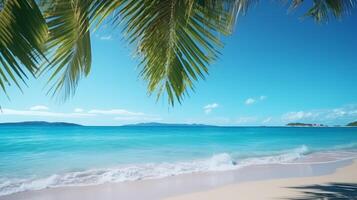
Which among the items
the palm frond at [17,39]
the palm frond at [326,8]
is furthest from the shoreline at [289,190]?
the palm frond at [17,39]

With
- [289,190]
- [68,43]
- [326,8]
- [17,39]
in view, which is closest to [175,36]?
[68,43]

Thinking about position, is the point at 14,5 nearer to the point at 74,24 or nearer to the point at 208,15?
the point at 74,24

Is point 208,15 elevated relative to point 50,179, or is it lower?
elevated

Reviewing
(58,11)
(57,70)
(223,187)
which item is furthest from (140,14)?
(223,187)

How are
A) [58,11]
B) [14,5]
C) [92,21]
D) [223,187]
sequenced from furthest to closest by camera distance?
[223,187]
[58,11]
[92,21]
[14,5]

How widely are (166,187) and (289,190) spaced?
8.61 ft

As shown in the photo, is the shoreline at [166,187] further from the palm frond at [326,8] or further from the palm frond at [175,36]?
the palm frond at [175,36]

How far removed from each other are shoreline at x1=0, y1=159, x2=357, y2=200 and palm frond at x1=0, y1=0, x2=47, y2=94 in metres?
5.55

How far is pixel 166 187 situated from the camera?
7.23m

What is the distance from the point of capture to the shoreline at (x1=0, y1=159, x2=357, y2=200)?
6.53 meters

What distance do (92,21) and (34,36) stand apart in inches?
13.9

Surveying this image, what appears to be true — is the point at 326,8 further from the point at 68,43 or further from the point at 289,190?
the point at 289,190

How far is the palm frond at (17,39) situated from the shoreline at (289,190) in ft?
18.2

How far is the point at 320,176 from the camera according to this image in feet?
28.3
